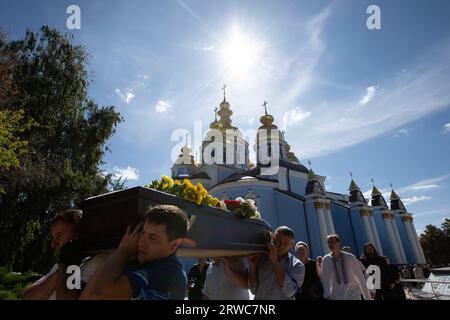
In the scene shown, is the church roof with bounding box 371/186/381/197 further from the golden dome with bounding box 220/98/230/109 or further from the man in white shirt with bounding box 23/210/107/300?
the man in white shirt with bounding box 23/210/107/300

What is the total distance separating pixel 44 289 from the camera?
1784 mm

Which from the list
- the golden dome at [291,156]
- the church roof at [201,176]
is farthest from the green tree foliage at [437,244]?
the church roof at [201,176]

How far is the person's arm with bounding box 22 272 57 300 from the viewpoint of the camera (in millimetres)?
1771

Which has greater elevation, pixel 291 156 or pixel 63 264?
pixel 291 156

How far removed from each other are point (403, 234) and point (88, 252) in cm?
4392

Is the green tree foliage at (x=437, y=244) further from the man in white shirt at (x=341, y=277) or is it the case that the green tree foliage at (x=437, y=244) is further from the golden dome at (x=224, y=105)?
the man in white shirt at (x=341, y=277)

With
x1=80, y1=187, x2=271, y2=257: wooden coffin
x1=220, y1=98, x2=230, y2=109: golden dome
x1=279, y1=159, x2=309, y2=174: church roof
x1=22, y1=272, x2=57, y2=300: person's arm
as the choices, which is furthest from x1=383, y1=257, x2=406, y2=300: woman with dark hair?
x1=220, y1=98, x2=230, y2=109: golden dome

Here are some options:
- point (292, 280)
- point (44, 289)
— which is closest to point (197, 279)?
point (292, 280)

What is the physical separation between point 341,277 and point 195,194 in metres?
2.89

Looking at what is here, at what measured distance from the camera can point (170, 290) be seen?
142 centimetres

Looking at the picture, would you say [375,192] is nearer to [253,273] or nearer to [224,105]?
[224,105]

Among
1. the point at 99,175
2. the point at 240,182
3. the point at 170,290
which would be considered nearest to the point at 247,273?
the point at 170,290

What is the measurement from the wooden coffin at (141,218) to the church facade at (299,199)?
73.4 ft

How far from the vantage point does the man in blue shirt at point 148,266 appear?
132cm
